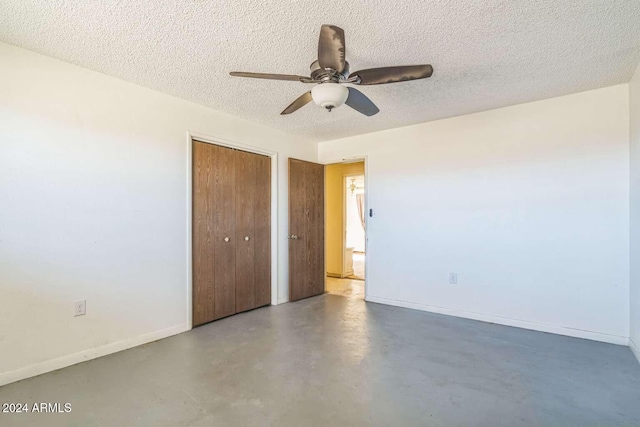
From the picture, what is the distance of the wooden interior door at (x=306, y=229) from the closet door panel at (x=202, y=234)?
117 cm

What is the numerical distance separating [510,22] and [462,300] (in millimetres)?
2785

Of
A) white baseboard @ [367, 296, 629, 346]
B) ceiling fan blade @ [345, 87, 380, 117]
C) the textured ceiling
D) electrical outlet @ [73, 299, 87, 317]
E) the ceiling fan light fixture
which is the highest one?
the textured ceiling

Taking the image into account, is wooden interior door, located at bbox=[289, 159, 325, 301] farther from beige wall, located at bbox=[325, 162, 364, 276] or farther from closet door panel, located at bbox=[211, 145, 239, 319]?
beige wall, located at bbox=[325, 162, 364, 276]

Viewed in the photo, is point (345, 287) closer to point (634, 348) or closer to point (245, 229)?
point (245, 229)

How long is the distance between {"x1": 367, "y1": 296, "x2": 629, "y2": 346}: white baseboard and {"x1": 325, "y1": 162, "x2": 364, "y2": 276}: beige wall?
6.44ft

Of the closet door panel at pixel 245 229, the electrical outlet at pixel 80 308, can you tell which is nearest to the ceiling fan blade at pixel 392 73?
the closet door panel at pixel 245 229

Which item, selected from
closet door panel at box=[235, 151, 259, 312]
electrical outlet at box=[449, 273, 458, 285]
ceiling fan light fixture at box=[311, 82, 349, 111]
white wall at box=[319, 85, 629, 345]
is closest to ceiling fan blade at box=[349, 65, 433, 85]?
ceiling fan light fixture at box=[311, 82, 349, 111]

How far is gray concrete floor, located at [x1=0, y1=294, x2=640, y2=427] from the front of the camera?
176 cm

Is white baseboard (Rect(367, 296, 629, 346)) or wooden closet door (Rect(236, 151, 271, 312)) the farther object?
wooden closet door (Rect(236, 151, 271, 312))

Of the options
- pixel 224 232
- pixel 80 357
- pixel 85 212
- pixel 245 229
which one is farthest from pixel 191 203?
pixel 80 357

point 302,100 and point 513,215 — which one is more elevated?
point 302,100

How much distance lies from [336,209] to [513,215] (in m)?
3.28

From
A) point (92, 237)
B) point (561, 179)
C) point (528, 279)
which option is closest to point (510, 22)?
point (561, 179)

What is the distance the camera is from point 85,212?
2463 mm
